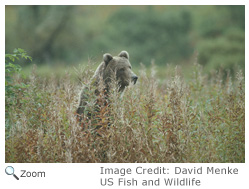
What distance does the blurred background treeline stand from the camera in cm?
1808

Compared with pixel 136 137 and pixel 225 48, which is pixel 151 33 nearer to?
pixel 225 48

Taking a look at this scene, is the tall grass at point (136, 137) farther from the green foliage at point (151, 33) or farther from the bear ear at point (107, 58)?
the green foliage at point (151, 33)

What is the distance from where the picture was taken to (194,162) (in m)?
3.71

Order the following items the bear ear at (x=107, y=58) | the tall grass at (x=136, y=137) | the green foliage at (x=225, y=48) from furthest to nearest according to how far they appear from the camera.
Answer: the green foliage at (x=225, y=48)
the bear ear at (x=107, y=58)
the tall grass at (x=136, y=137)

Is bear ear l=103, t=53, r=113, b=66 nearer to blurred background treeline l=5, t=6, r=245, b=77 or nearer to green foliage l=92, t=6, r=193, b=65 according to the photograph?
blurred background treeline l=5, t=6, r=245, b=77

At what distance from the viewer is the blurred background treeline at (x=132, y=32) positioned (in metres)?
18.1

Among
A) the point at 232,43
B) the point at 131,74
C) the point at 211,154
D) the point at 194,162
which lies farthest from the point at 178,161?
the point at 232,43

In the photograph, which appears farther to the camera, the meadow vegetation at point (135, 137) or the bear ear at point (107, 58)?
the bear ear at point (107, 58)

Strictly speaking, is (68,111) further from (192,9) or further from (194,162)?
(192,9)

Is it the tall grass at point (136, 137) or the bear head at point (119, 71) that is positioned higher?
the bear head at point (119, 71)
